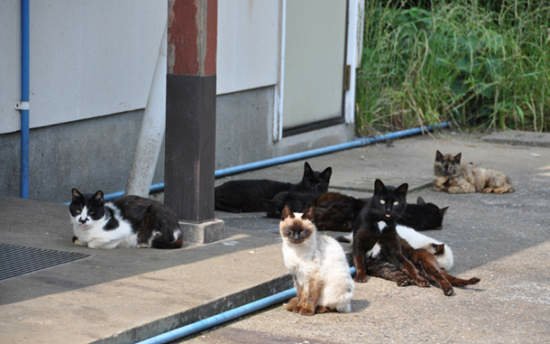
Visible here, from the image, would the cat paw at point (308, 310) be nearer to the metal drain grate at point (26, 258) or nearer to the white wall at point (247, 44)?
the metal drain grate at point (26, 258)

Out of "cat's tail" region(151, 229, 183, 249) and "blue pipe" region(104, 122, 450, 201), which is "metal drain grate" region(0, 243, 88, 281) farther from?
"blue pipe" region(104, 122, 450, 201)

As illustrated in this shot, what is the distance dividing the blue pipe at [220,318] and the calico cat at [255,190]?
246 centimetres

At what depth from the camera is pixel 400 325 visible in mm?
6078

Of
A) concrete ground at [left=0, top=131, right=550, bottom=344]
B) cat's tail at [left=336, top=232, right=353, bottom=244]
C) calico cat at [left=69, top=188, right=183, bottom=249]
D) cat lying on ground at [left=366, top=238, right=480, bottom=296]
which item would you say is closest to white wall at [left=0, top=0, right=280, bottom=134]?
concrete ground at [left=0, top=131, right=550, bottom=344]

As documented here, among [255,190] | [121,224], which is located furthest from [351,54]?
[121,224]

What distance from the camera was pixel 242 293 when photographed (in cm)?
612

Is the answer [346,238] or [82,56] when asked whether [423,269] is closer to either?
[346,238]

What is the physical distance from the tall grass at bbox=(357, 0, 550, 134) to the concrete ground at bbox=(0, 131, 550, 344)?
5005 mm

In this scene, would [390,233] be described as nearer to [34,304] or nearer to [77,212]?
[77,212]

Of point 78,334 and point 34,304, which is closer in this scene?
point 78,334

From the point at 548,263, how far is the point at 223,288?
2799 millimetres

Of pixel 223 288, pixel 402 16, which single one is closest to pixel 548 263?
pixel 223 288

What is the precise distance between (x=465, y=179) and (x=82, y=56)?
3928mm

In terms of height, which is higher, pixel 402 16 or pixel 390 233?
pixel 402 16
